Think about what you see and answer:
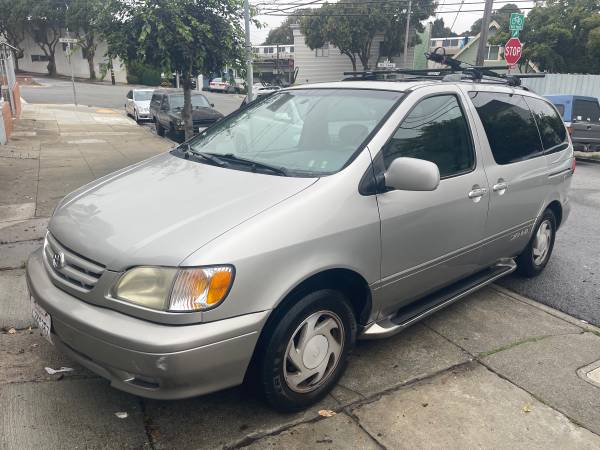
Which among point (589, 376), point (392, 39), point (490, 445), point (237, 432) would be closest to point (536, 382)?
point (589, 376)

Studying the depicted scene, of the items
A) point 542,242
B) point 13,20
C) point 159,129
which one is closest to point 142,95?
point 159,129

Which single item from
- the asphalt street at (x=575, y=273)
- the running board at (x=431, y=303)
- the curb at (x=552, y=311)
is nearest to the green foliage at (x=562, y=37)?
the asphalt street at (x=575, y=273)

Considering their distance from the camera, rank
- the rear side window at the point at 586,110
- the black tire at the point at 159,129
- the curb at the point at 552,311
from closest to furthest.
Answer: the curb at the point at 552,311, the rear side window at the point at 586,110, the black tire at the point at 159,129

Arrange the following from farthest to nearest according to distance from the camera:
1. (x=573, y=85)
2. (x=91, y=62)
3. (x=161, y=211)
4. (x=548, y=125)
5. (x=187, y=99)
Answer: (x=91, y=62)
(x=573, y=85)
(x=187, y=99)
(x=548, y=125)
(x=161, y=211)

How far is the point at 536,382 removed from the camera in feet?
10.6

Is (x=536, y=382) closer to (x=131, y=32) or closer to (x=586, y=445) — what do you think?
(x=586, y=445)

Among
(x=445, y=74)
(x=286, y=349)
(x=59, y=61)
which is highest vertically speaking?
(x=59, y=61)

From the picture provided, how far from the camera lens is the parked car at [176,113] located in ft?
51.1

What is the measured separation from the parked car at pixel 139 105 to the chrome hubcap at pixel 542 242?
60.9 feet

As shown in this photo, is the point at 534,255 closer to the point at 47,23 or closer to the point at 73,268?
the point at 73,268

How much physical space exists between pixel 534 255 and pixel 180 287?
12.0 feet

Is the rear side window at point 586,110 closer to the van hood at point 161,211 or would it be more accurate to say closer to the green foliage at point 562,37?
the van hood at point 161,211

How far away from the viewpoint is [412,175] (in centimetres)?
284

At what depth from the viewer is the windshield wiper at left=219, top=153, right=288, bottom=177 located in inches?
119
